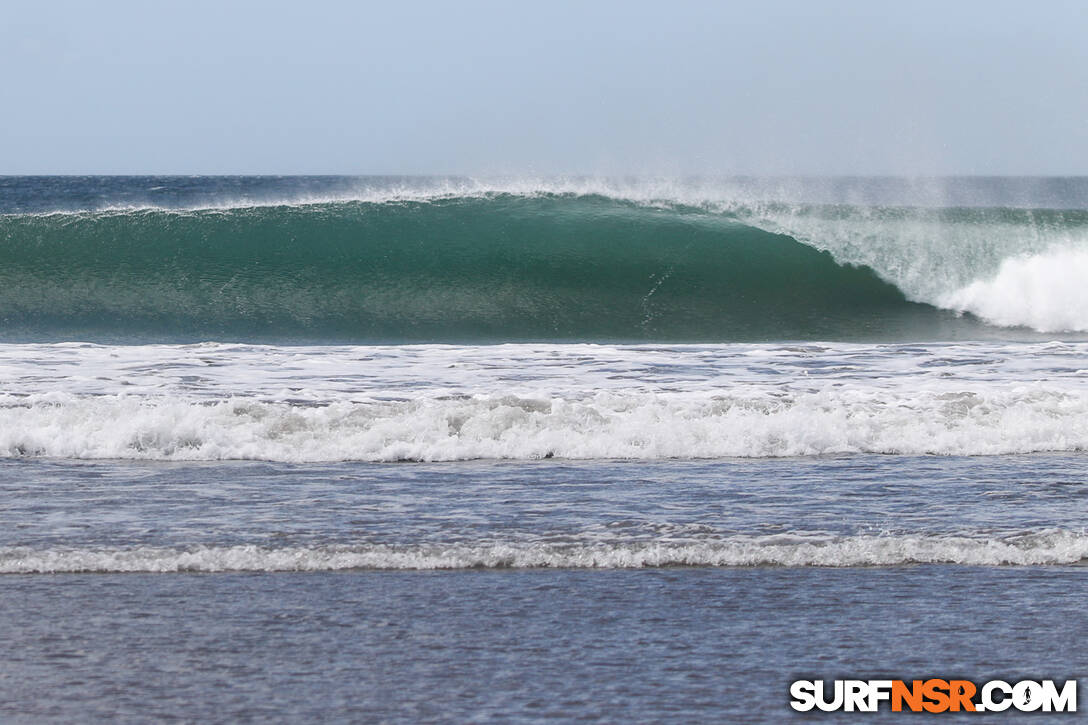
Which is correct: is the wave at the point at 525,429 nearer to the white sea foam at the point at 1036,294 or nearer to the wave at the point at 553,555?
the wave at the point at 553,555

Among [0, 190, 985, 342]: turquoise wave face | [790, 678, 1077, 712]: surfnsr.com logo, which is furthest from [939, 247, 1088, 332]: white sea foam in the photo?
[790, 678, 1077, 712]: surfnsr.com logo

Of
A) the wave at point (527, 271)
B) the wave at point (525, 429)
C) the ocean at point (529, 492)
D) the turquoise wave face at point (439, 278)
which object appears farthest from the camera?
the wave at point (527, 271)

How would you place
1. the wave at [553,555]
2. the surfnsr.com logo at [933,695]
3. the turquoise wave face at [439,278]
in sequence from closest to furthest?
1. the surfnsr.com logo at [933,695]
2. the wave at [553,555]
3. the turquoise wave face at [439,278]

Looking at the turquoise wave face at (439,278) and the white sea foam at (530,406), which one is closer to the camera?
the white sea foam at (530,406)

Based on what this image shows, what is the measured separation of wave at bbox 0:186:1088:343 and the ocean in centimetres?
9

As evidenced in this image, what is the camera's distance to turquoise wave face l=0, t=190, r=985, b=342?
15.2 m

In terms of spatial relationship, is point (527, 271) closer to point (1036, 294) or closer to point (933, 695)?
point (1036, 294)

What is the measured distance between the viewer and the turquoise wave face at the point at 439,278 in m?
15.2

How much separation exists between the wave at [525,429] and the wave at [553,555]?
2.23 meters

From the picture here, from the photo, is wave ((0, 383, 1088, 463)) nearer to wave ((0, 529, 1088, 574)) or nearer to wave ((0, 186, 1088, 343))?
wave ((0, 529, 1088, 574))

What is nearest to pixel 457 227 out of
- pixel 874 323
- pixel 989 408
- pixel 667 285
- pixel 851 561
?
pixel 667 285

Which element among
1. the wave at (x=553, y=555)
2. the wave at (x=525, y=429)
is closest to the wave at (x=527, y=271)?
the wave at (x=525, y=429)

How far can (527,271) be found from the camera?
17156mm

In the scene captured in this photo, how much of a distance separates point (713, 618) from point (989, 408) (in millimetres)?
4630
